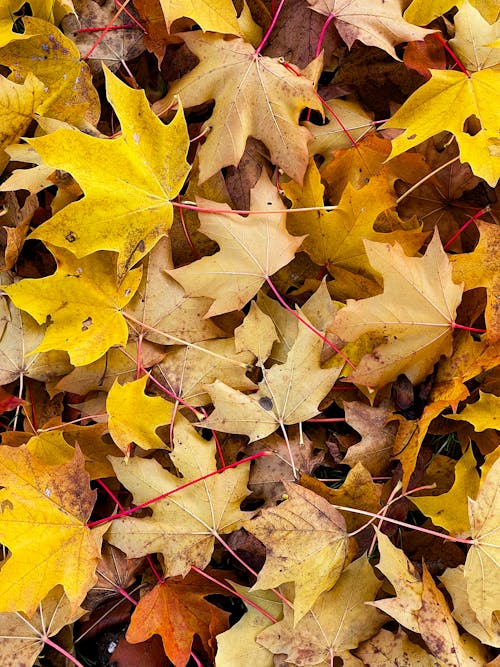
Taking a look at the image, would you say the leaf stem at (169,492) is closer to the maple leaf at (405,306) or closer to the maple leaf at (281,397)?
the maple leaf at (281,397)

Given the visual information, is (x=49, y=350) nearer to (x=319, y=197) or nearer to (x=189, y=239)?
(x=189, y=239)

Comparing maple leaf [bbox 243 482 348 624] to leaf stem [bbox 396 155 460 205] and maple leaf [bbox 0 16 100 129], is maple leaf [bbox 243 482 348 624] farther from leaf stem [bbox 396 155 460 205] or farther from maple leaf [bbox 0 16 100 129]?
maple leaf [bbox 0 16 100 129]

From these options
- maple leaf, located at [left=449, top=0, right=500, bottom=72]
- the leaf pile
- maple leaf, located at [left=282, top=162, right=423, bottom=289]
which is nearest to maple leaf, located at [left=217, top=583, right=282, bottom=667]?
the leaf pile

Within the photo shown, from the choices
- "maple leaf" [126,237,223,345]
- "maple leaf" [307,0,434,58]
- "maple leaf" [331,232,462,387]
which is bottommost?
"maple leaf" [126,237,223,345]

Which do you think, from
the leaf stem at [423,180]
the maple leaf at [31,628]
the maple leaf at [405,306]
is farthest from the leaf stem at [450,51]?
the maple leaf at [31,628]

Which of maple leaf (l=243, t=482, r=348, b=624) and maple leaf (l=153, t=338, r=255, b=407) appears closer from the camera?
maple leaf (l=243, t=482, r=348, b=624)

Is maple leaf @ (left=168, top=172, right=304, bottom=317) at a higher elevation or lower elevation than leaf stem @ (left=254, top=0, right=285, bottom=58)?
lower

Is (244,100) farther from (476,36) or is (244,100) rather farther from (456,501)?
(456,501)

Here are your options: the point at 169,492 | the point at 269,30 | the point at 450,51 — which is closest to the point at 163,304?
the point at 169,492
